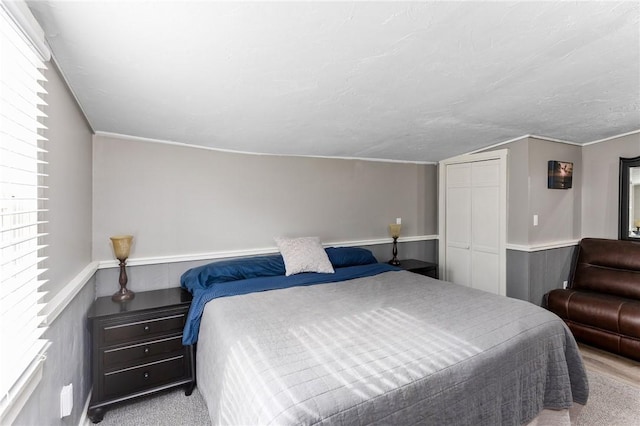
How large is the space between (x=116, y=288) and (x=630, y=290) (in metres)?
4.76

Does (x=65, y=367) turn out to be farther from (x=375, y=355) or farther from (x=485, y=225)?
(x=485, y=225)

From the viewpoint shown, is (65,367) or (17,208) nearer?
(17,208)

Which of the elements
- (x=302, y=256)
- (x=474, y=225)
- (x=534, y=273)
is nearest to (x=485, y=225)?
(x=474, y=225)

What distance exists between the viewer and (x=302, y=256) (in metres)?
3.04

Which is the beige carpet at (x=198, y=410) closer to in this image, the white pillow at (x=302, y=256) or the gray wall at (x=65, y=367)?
the gray wall at (x=65, y=367)

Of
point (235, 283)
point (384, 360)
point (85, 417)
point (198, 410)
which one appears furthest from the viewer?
point (235, 283)

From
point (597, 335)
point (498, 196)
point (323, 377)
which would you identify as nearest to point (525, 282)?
point (597, 335)

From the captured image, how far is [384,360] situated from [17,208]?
1629mm

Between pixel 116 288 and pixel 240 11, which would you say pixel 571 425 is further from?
pixel 116 288

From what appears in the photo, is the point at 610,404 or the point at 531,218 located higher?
the point at 531,218

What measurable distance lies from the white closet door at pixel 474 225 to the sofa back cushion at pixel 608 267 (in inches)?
35.4

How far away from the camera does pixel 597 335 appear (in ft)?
9.80

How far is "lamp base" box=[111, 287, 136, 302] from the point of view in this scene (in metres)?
2.45

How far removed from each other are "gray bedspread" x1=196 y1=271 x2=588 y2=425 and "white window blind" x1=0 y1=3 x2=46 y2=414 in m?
0.81
